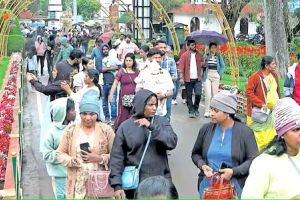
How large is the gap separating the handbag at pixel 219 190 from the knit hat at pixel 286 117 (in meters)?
1.18

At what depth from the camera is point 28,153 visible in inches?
443

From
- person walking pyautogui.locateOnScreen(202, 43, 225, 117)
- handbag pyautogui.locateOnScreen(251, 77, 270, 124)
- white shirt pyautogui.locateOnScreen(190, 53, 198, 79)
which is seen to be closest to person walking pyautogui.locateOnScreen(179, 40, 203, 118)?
white shirt pyautogui.locateOnScreen(190, 53, 198, 79)

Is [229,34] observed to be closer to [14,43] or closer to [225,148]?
[225,148]

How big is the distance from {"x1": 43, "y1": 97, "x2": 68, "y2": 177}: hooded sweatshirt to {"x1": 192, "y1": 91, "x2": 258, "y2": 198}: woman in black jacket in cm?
125

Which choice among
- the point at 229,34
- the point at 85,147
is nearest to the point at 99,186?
the point at 85,147

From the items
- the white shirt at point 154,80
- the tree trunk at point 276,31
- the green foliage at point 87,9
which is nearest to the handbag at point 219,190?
the white shirt at point 154,80

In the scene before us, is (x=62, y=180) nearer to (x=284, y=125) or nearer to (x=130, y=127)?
(x=130, y=127)

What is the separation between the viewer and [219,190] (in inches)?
203

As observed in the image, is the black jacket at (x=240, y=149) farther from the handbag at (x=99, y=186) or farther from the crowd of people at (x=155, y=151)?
the handbag at (x=99, y=186)

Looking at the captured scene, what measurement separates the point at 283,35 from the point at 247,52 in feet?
36.2

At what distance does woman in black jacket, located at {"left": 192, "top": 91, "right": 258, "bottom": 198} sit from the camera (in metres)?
5.27

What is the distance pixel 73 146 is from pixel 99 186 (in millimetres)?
413

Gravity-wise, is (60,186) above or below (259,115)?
below

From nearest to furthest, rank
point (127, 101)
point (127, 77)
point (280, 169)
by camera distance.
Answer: point (280, 169)
point (127, 101)
point (127, 77)
